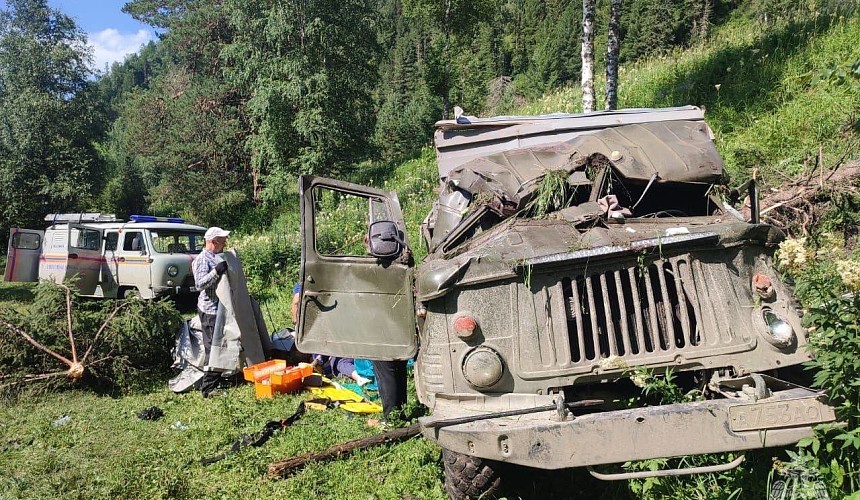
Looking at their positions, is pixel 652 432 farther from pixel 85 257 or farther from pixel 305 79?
pixel 305 79

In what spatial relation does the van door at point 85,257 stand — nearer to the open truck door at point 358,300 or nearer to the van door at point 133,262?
the van door at point 133,262

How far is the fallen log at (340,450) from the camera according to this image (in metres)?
4.24

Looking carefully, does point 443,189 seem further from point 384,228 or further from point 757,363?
point 757,363

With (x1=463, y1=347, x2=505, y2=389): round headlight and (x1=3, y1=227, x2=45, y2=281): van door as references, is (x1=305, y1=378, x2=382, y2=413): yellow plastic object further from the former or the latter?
(x1=3, y1=227, x2=45, y2=281): van door

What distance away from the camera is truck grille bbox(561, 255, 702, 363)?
314 centimetres

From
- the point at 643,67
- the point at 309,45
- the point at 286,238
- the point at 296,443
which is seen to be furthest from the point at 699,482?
the point at 309,45

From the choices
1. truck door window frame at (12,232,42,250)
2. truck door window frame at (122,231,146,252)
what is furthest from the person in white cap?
truck door window frame at (12,232,42,250)

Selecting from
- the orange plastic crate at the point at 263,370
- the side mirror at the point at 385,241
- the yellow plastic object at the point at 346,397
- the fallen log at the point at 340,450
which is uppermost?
the side mirror at the point at 385,241

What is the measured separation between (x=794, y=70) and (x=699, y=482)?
377 inches

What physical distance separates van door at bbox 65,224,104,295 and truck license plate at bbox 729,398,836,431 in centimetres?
1274

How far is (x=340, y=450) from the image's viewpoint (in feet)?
14.6

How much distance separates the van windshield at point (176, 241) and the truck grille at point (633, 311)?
10.9m

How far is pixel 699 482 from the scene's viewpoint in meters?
3.25

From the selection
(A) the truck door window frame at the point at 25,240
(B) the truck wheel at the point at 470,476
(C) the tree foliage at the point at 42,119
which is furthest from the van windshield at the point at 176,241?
(C) the tree foliage at the point at 42,119
